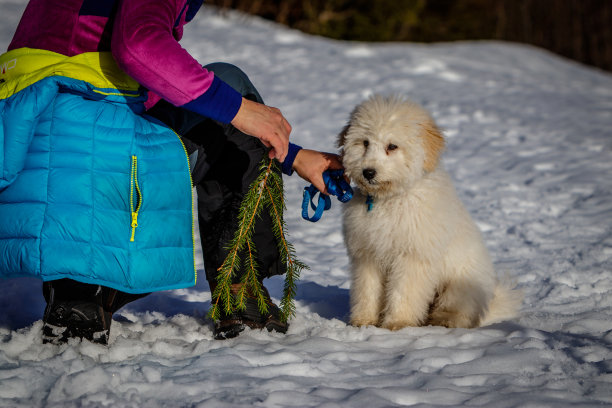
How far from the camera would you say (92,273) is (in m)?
1.93

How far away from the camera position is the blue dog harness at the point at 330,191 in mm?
2465

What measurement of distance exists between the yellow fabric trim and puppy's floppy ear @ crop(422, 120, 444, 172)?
1239 mm

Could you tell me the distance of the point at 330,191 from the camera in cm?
249

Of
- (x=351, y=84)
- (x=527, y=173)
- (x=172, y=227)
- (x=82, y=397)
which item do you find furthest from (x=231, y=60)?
(x=82, y=397)

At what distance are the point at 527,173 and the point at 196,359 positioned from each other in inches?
174

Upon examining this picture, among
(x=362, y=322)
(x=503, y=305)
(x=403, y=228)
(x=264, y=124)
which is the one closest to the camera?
(x=264, y=124)

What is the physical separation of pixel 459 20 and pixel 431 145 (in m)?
15.2

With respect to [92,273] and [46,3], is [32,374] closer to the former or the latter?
[92,273]

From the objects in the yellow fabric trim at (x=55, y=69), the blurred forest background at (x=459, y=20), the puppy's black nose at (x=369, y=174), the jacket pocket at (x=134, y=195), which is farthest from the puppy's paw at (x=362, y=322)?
the blurred forest background at (x=459, y=20)

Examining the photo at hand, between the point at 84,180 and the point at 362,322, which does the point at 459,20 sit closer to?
the point at 362,322

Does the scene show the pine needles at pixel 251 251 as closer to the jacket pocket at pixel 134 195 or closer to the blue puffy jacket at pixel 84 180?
the blue puffy jacket at pixel 84 180

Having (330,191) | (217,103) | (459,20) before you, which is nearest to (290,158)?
(330,191)

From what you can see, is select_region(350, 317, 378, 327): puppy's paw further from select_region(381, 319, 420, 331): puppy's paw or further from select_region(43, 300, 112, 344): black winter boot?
select_region(43, 300, 112, 344): black winter boot

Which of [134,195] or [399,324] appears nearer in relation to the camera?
[134,195]
